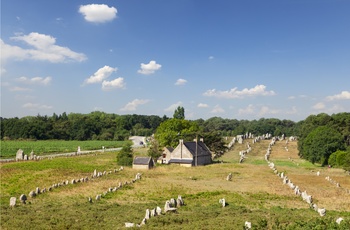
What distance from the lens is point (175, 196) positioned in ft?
110

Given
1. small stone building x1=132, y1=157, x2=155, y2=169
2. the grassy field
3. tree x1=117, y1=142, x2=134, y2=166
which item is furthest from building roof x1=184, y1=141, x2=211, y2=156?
tree x1=117, y1=142, x2=134, y2=166

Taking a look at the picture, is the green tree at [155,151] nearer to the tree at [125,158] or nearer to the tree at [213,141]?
Answer: the tree at [125,158]

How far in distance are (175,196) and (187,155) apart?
106ft

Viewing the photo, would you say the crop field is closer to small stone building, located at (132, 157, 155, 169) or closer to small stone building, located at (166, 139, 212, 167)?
small stone building, located at (132, 157, 155, 169)

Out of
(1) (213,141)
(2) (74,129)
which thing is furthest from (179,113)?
(2) (74,129)

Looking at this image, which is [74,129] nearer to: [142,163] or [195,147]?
[195,147]

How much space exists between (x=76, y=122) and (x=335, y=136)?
118978 millimetres

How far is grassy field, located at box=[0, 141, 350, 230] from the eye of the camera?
66.5 feet

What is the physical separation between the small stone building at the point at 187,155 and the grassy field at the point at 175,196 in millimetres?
5740

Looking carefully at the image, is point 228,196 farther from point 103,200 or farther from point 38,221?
point 38,221

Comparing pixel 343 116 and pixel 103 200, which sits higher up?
pixel 343 116

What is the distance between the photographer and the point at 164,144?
76.4 meters

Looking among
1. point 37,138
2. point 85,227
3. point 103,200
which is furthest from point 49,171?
point 37,138

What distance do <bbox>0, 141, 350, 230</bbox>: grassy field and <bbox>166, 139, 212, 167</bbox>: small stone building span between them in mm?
5740
